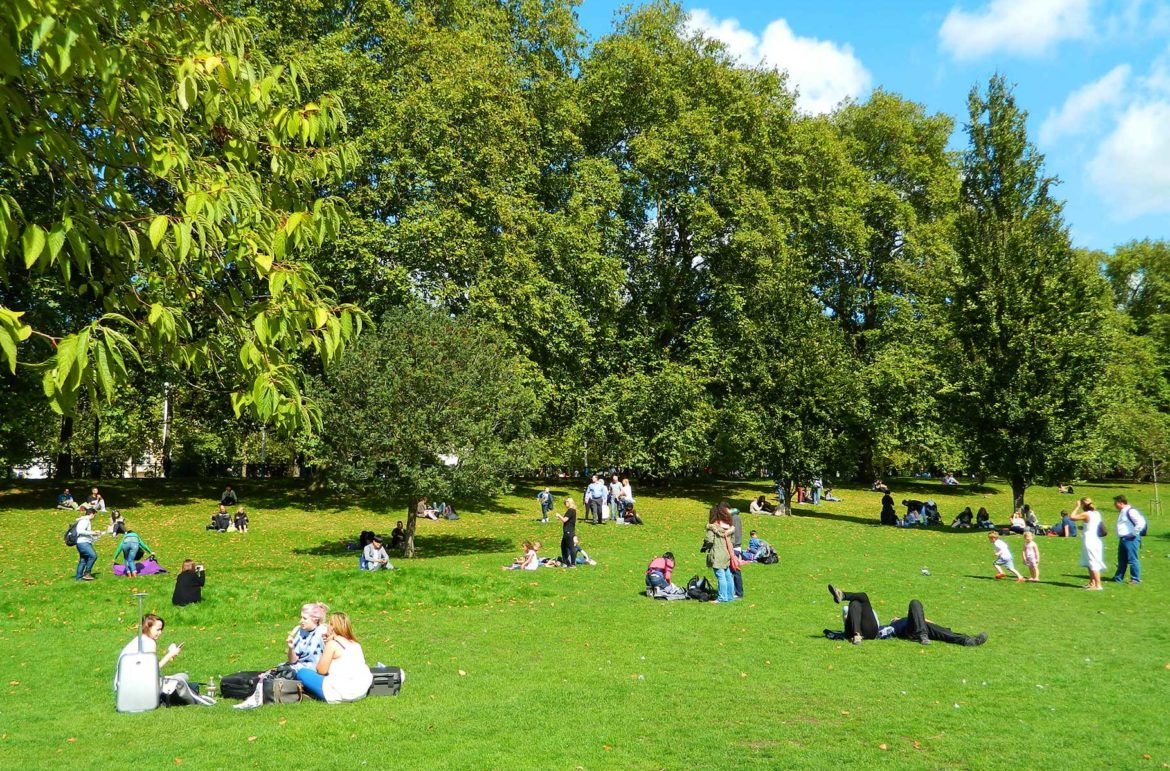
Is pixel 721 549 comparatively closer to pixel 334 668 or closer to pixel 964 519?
pixel 334 668

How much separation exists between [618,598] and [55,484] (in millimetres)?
34995

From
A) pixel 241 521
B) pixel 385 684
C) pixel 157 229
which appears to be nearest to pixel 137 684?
pixel 385 684

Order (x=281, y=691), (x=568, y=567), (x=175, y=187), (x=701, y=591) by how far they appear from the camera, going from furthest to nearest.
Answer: (x=568, y=567) < (x=701, y=591) < (x=281, y=691) < (x=175, y=187)

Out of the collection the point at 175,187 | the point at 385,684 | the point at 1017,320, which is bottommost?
the point at 385,684

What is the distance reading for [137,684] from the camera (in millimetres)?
10555

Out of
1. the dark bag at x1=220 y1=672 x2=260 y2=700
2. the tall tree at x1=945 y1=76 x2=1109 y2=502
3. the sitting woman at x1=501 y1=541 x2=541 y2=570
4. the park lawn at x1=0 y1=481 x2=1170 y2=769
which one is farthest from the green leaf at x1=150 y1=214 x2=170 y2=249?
the tall tree at x1=945 y1=76 x2=1109 y2=502

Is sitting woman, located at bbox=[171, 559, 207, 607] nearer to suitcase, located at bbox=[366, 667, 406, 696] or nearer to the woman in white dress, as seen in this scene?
suitcase, located at bbox=[366, 667, 406, 696]

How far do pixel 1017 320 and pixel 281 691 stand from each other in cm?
3373

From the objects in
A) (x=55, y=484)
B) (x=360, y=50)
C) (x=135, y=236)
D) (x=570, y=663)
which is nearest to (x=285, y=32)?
(x=360, y=50)

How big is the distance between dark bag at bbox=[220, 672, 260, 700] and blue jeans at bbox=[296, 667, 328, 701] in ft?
2.03

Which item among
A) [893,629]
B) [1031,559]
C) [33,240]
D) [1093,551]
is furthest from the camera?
[1031,559]

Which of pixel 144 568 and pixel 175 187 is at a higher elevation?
pixel 175 187

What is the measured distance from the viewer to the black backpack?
60.9 ft

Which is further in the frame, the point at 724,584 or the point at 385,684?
the point at 724,584
